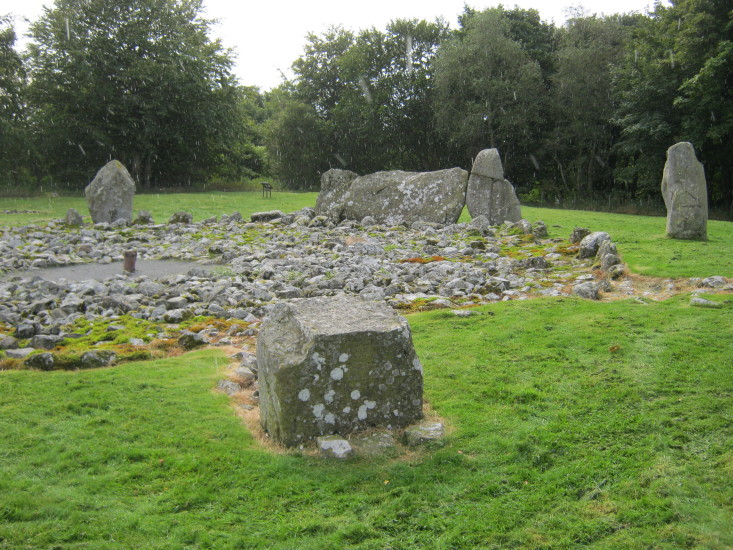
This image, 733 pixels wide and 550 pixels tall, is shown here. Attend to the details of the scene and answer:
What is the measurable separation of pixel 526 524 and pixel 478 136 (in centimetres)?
4063

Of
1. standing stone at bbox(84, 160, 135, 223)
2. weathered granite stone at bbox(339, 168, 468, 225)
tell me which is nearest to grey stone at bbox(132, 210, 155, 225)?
standing stone at bbox(84, 160, 135, 223)

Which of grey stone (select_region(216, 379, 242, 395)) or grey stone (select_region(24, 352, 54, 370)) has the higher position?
grey stone (select_region(24, 352, 54, 370))

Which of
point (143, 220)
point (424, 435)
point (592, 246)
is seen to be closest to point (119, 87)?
point (143, 220)

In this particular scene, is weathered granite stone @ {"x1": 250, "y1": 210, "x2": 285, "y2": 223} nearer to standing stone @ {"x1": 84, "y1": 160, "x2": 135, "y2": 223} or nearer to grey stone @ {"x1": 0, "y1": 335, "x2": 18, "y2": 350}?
standing stone @ {"x1": 84, "y1": 160, "x2": 135, "y2": 223}

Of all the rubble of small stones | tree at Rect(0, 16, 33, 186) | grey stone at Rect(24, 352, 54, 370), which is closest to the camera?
grey stone at Rect(24, 352, 54, 370)

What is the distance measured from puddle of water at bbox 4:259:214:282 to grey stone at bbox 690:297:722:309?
10644mm

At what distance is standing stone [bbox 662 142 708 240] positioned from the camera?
16422 millimetres

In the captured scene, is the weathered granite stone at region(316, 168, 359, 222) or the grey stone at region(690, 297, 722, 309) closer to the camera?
the grey stone at region(690, 297, 722, 309)

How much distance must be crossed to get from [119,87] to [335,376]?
41.3 m

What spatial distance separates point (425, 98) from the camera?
47625mm

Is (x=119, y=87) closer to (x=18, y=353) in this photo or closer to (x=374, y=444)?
(x=18, y=353)

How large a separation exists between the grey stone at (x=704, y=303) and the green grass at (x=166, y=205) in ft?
66.7

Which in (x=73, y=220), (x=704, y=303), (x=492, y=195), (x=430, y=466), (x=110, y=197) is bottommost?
(x=430, y=466)

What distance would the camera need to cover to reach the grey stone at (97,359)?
786 cm
